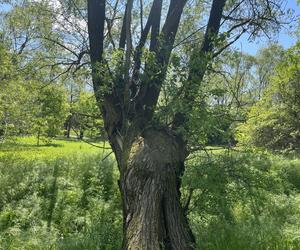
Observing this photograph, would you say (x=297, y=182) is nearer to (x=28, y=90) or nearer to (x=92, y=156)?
(x=92, y=156)

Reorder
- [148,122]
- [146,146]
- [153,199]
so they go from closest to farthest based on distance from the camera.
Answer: [153,199]
[146,146]
[148,122]

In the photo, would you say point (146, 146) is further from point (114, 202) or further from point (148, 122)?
point (114, 202)

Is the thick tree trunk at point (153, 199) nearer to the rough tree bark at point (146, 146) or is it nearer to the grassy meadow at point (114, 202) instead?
the rough tree bark at point (146, 146)

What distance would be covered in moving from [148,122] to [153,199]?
1.57 meters

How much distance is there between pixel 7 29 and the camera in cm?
2609

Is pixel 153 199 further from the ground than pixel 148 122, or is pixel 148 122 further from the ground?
pixel 148 122

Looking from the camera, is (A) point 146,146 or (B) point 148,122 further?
(B) point 148,122

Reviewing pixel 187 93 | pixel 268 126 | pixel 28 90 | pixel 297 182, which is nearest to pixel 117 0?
pixel 187 93

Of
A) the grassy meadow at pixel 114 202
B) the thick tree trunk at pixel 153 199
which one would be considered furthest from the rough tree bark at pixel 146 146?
the grassy meadow at pixel 114 202

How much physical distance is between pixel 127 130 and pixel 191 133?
1164 mm

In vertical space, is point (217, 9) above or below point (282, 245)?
above

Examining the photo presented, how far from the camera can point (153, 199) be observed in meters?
5.04

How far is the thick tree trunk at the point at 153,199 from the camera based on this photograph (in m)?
4.80

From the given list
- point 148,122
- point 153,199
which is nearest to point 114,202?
point 148,122
